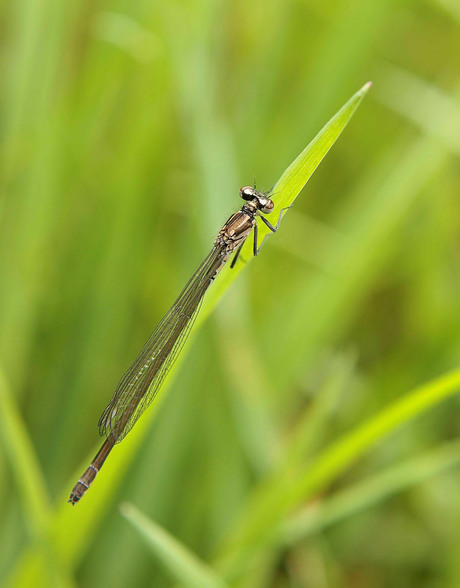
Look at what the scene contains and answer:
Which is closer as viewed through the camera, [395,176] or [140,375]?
[140,375]

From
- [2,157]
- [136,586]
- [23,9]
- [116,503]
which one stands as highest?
[23,9]

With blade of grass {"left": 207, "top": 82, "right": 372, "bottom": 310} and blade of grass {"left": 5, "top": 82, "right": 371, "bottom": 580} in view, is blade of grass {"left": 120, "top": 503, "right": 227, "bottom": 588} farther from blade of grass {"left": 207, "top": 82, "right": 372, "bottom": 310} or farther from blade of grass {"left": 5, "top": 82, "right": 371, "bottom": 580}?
blade of grass {"left": 207, "top": 82, "right": 372, "bottom": 310}

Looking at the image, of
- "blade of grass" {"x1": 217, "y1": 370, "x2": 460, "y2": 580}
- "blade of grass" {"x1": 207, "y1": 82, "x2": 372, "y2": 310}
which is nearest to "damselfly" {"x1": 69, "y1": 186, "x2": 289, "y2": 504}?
"blade of grass" {"x1": 207, "y1": 82, "x2": 372, "y2": 310}

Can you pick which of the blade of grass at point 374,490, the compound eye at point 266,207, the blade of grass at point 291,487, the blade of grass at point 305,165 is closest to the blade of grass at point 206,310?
the blade of grass at point 305,165

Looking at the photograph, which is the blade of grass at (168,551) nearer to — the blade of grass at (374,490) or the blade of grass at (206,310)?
the blade of grass at (206,310)

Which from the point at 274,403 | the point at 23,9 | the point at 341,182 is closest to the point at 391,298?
the point at 341,182

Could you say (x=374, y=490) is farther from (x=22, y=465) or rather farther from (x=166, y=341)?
(x=22, y=465)

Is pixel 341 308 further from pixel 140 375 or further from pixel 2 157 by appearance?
pixel 2 157
